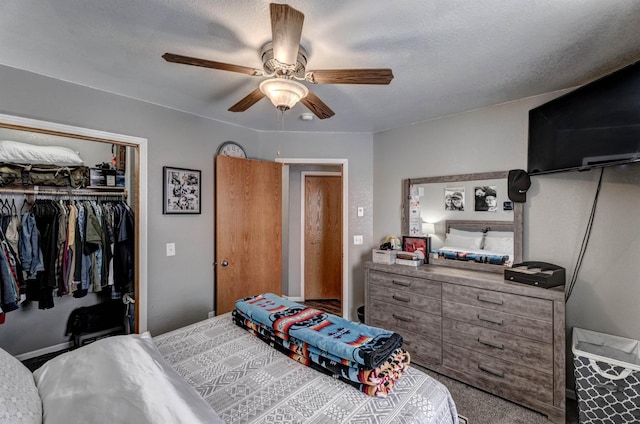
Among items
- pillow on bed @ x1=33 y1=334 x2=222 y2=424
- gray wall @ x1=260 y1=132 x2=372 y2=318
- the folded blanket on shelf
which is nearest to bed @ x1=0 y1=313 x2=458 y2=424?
pillow on bed @ x1=33 y1=334 x2=222 y2=424

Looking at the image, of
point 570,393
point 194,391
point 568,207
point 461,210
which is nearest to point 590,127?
point 568,207

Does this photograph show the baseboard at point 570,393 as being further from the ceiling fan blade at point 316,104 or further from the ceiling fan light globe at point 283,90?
the ceiling fan light globe at point 283,90

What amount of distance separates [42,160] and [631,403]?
481 cm

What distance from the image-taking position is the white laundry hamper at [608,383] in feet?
5.50

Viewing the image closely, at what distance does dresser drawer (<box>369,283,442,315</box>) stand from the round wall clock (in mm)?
2006

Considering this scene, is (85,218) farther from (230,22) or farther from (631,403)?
(631,403)

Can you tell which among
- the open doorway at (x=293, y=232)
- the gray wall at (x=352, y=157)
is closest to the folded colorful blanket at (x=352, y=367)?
the gray wall at (x=352, y=157)

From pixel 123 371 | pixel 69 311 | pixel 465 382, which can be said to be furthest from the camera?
pixel 69 311

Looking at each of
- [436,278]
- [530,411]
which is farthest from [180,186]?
[530,411]

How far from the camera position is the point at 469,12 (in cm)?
137

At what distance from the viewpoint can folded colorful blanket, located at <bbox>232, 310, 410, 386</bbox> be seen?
3.90 feet

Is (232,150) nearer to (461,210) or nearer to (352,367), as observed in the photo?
(461,210)

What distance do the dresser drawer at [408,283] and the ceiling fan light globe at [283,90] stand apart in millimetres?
1839

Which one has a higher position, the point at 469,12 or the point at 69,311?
the point at 469,12
